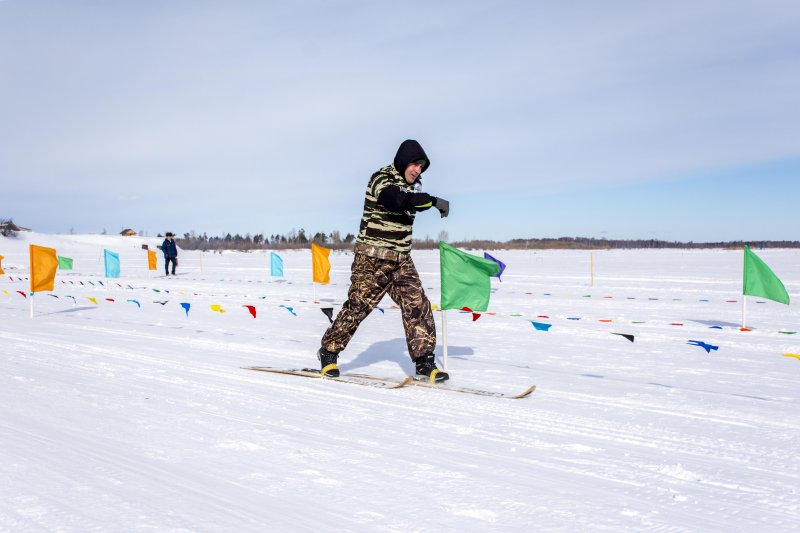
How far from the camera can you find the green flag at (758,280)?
8273 millimetres

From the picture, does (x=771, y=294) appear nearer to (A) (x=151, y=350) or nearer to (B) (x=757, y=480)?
(B) (x=757, y=480)

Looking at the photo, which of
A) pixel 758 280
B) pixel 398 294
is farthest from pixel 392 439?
pixel 758 280

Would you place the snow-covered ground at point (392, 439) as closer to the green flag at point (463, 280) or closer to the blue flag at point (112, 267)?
the green flag at point (463, 280)

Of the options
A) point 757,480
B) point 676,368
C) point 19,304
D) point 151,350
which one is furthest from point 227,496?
point 19,304

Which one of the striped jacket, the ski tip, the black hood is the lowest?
the ski tip

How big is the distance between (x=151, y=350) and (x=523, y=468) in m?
4.35

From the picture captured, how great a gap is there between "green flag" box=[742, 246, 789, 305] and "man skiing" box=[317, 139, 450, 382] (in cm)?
580

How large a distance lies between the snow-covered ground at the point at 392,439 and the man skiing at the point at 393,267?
427 mm

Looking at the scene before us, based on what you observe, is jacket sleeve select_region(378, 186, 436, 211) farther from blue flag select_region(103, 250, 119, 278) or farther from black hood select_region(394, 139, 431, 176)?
blue flag select_region(103, 250, 119, 278)

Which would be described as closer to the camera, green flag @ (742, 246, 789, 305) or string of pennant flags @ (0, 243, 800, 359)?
string of pennant flags @ (0, 243, 800, 359)

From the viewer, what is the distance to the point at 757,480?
2.62 metres

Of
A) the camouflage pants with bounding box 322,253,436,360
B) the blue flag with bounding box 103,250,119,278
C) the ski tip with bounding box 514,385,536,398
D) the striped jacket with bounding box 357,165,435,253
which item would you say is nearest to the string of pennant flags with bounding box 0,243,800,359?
the camouflage pants with bounding box 322,253,436,360

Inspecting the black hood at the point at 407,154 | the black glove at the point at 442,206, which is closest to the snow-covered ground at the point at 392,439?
the black glove at the point at 442,206

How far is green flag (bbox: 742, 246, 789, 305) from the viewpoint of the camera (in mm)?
8273
